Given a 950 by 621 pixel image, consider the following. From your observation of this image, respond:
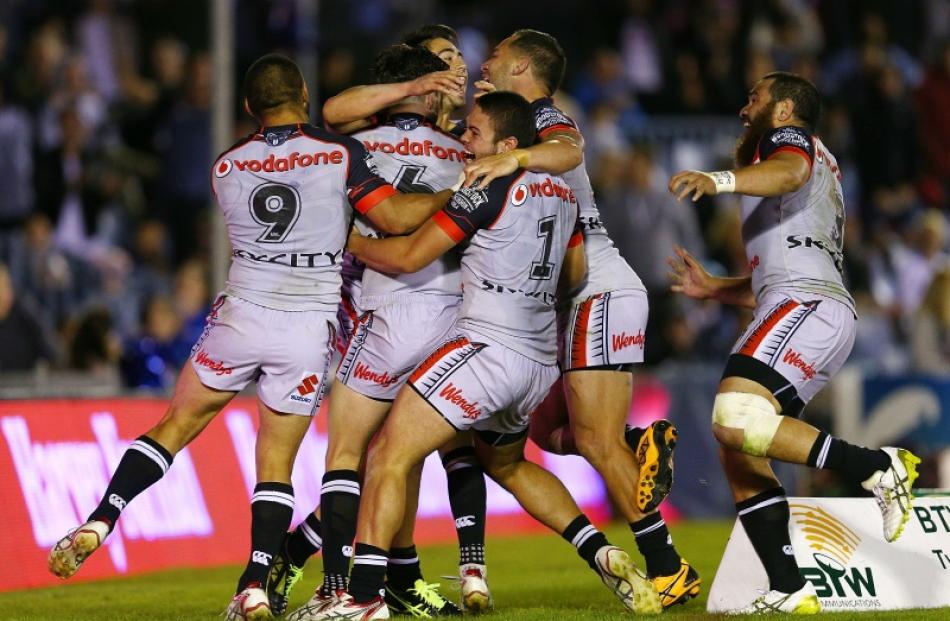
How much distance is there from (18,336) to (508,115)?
7.09 metres

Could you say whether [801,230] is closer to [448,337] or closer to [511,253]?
[511,253]

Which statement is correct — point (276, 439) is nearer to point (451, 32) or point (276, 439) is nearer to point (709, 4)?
point (451, 32)

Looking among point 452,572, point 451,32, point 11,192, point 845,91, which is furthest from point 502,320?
point 845,91

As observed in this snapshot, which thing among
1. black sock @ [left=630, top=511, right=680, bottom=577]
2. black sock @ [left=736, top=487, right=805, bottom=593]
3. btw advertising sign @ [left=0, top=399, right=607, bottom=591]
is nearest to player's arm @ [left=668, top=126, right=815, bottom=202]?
black sock @ [left=736, top=487, right=805, bottom=593]

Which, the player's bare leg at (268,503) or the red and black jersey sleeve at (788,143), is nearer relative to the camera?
the player's bare leg at (268,503)

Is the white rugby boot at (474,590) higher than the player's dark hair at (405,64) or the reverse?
the reverse

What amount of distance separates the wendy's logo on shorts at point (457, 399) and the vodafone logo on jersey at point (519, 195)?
95 centimetres

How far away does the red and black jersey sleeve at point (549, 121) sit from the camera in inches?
332

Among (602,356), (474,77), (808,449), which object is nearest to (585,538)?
(602,356)

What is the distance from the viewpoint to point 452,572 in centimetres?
1103

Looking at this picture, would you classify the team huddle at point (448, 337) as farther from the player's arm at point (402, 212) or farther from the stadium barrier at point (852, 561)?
the stadium barrier at point (852, 561)

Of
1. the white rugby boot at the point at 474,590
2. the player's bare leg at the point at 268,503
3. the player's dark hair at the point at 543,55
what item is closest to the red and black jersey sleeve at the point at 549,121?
the player's dark hair at the point at 543,55

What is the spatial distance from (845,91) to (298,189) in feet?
49.6

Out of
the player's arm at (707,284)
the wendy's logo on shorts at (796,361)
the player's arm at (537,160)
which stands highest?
the player's arm at (537,160)
